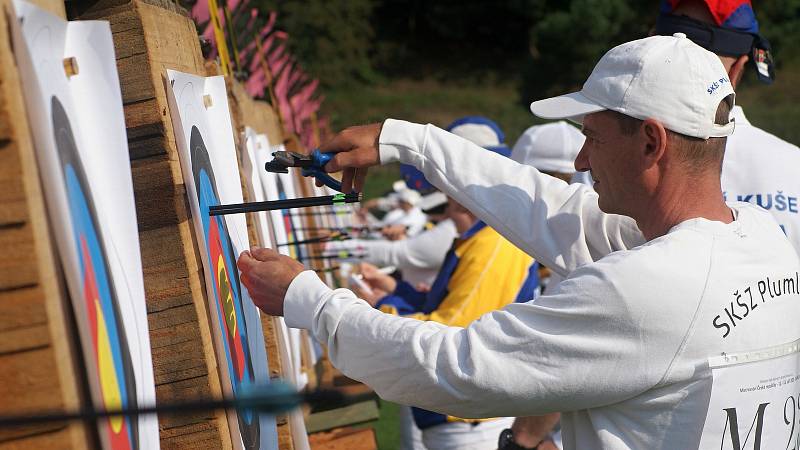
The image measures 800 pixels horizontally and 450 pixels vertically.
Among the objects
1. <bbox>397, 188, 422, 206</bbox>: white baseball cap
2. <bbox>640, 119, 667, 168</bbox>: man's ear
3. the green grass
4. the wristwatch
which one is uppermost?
<bbox>640, 119, 667, 168</bbox>: man's ear

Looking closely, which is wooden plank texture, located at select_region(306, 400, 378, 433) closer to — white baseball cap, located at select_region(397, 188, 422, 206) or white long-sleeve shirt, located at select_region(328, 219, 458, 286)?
white long-sleeve shirt, located at select_region(328, 219, 458, 286)

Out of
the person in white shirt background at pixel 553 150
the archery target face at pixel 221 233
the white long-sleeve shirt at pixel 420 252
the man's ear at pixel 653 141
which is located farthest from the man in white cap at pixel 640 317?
the white long-sleeve shirt at pixel 420 252

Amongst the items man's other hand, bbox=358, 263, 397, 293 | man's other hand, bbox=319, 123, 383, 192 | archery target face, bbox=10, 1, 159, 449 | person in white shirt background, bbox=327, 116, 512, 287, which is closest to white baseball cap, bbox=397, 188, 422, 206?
person in white shirt background, bbox=327, 116, 512, 287

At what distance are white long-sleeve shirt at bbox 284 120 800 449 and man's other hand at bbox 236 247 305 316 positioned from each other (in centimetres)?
3

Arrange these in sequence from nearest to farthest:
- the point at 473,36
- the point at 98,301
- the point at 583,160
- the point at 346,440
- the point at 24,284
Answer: the point at 24,284, the point at 98,301, the point at 583,160, the point at 346,440, the point at 473,36

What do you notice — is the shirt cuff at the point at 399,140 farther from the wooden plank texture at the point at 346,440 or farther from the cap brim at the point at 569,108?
the wooden plank texture at the point at 346,440

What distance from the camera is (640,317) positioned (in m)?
1.55

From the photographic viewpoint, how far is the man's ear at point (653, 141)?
170 cm

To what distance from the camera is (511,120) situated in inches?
1249

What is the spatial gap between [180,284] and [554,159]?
2.51 meters

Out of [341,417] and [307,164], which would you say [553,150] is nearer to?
[341,417]

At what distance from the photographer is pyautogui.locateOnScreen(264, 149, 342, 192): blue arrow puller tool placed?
6.22 feet

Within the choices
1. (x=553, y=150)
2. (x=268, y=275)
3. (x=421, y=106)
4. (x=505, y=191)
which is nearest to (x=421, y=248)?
(x=553, y=150)

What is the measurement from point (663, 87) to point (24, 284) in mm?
1074
